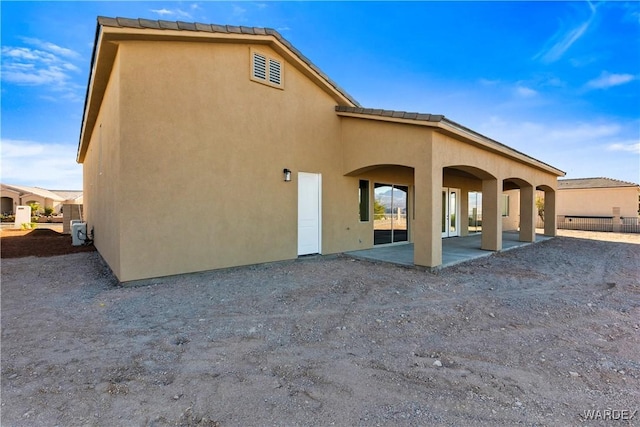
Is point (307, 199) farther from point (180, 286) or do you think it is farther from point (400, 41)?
point (400, 41)

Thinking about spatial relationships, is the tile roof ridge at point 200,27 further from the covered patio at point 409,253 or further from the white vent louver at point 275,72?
the covered patio at point 409,253

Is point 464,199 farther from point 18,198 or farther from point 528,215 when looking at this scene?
point 18,198

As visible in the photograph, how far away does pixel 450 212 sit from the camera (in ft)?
49.1

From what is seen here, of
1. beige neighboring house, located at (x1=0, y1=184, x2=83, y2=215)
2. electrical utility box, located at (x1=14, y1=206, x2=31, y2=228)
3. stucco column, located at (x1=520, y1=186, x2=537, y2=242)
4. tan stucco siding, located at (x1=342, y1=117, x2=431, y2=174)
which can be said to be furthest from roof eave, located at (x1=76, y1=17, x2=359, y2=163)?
beige neighboring house, located at (x1=0, y1=184, x2=83, y2=215)

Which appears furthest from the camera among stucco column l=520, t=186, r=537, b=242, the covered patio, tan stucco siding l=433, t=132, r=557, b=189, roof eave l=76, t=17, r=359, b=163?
stucco column l=520, t=186, r=537, b=242

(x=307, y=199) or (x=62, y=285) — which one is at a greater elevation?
(x=307, y=199)

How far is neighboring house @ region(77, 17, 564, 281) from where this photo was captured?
6312mm

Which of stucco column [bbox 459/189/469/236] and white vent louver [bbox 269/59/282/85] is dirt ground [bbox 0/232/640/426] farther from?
stucco column [bbox 459/189/469/236]

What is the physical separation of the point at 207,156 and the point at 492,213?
9.16 metres

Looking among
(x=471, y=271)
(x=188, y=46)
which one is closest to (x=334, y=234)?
(x=471, y=271)

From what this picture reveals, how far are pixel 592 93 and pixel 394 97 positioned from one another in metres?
8.58

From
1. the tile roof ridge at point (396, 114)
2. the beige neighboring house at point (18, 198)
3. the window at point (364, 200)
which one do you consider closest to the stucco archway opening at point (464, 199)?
the window at point (364, 200)

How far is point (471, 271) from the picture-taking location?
781cm

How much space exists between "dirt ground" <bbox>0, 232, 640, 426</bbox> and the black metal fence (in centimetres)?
1973
